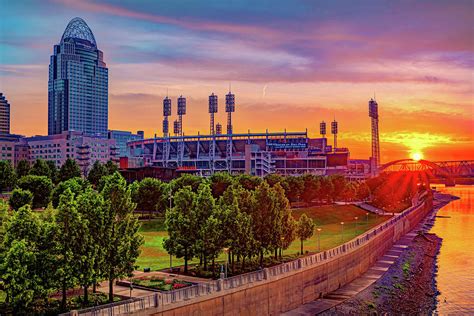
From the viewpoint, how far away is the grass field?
74300 millimetres

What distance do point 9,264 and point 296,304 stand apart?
3402 cm

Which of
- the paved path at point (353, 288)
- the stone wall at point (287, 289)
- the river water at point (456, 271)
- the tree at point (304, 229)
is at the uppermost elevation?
the tree at point (304, 229)

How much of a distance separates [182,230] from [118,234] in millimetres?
15149

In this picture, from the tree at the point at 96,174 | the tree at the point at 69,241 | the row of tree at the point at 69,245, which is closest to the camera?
the row of tree at the point at 69,245

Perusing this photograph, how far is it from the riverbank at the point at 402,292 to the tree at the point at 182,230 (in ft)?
59.4

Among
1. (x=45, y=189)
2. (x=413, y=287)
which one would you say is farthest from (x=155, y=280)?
(x=45, y=189)

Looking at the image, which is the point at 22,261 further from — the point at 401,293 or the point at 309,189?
the point at 309,189

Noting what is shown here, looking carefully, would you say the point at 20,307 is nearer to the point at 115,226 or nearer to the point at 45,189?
the point at 115,226

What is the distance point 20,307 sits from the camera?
41.9 meters

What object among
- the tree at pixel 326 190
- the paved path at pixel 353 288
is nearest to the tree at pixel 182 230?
the paved path at pixel 353 288

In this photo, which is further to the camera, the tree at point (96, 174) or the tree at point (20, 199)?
the tree at point (96, 174)

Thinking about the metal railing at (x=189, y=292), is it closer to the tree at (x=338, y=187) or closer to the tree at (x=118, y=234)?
the tree at (x=118, y=234)

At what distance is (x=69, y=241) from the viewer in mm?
44625

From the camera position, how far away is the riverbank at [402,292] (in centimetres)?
6606
